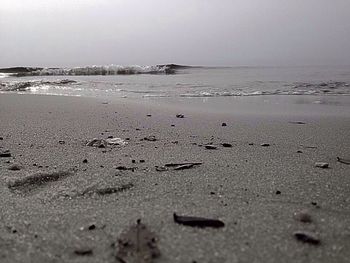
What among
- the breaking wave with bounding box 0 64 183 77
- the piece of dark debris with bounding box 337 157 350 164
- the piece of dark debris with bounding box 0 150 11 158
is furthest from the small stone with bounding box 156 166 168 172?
the breaking wave with bounding box 0 64 183 77

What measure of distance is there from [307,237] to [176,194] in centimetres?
89

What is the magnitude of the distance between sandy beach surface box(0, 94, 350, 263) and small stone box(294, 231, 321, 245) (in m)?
0.02

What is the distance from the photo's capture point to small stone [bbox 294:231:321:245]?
1.77 m

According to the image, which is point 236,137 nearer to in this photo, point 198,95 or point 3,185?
point 3,185

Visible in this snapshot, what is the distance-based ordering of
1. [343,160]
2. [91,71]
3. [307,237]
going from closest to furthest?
[307,237]
[343,160]
[91,71]

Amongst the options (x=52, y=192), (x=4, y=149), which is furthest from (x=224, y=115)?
(x=52, y=192)

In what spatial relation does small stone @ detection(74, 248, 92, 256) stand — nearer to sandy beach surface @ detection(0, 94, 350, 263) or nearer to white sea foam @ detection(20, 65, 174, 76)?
sandy beach surface @ detection(0, 94, 350, 263)

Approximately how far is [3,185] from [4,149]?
1267 mm

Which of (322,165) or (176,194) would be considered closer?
(176,194)

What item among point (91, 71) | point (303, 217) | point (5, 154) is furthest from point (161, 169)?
point (91, 71)

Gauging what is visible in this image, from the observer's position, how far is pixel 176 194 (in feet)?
8.00

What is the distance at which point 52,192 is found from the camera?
2500 mm

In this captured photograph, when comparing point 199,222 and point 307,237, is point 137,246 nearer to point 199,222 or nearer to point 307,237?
point 199,222

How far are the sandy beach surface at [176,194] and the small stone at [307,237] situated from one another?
0.05 ft
